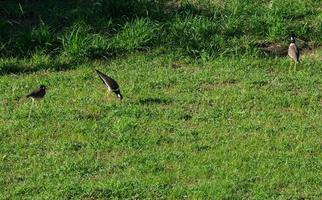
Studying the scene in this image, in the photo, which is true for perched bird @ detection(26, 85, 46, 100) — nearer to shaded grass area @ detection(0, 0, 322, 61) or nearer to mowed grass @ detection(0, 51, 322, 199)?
mowed grass @ detection(0, 51, 322, 199)

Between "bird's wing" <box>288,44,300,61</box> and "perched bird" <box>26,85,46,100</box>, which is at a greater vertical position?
"bird's wing" <box>288,44,300,61</box>

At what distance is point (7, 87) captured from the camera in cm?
1089

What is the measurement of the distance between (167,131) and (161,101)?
1.04 m

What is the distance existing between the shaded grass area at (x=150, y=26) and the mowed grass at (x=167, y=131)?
15.9 inches

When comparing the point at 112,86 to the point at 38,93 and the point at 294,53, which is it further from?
the point at 294,53

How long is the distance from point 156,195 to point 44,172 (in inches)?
53.7

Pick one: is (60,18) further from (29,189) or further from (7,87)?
(29,189)

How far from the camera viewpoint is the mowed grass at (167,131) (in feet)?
25.9

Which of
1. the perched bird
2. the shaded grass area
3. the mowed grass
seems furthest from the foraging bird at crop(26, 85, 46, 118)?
the shaded grass area

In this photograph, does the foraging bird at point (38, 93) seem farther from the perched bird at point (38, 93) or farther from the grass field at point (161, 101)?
the grass field at point (161, 101)

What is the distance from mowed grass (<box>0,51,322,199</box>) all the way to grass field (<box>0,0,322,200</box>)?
2 centimetres

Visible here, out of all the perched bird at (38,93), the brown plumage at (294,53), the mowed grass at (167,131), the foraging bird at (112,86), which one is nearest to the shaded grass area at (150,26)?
the mowed grass at (167,131)

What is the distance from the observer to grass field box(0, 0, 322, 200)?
805 cm

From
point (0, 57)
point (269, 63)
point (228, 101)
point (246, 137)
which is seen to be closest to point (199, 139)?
point (246, 137)
